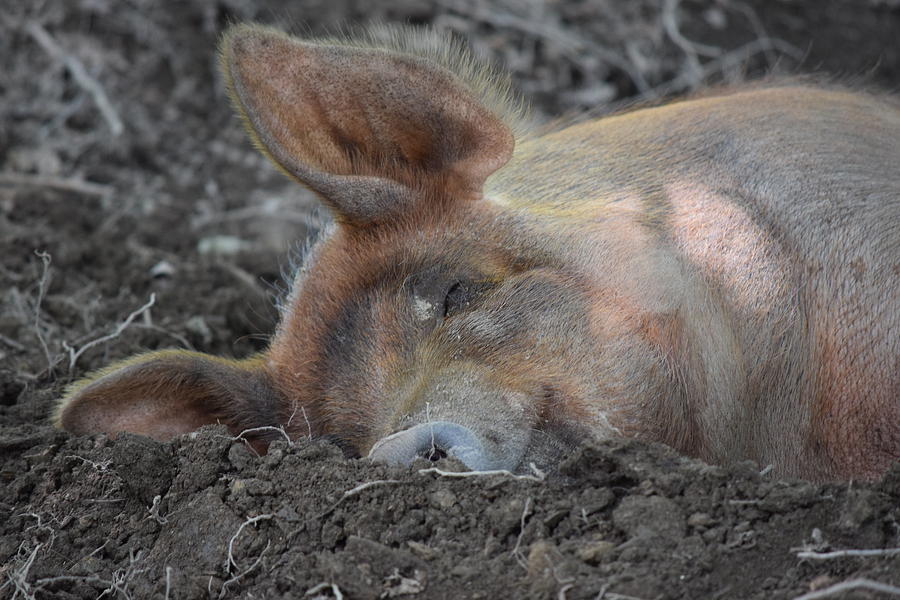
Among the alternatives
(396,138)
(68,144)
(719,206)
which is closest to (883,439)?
(719,206)

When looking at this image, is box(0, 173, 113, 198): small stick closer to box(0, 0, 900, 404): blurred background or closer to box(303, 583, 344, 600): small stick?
box(0, 0, 900, 404): blurred background

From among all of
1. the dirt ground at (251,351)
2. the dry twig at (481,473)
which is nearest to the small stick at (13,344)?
the dirt ground at (251,351)

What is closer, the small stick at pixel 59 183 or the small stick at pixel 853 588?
the small stick at pixel 853 588

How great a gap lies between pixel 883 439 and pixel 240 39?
2.26m

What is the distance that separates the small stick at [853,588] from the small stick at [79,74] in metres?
5.09

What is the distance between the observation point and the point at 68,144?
5.99 m

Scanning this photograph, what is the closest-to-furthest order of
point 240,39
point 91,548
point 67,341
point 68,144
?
point 91,548 < point 240,39 < point 67,341 < point 68,144

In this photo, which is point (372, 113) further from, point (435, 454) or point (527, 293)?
point (435, 454)

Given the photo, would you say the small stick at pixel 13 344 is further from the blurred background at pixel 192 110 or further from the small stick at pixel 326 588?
the small stick at pixel 326 588

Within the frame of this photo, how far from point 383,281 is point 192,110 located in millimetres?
3785

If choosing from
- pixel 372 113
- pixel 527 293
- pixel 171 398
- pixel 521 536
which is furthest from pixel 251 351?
pixel 521 536

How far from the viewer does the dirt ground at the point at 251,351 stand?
239 centimetres

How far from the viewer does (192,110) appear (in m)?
6.61

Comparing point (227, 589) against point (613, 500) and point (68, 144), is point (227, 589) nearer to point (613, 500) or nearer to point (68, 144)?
point (613, 500)
